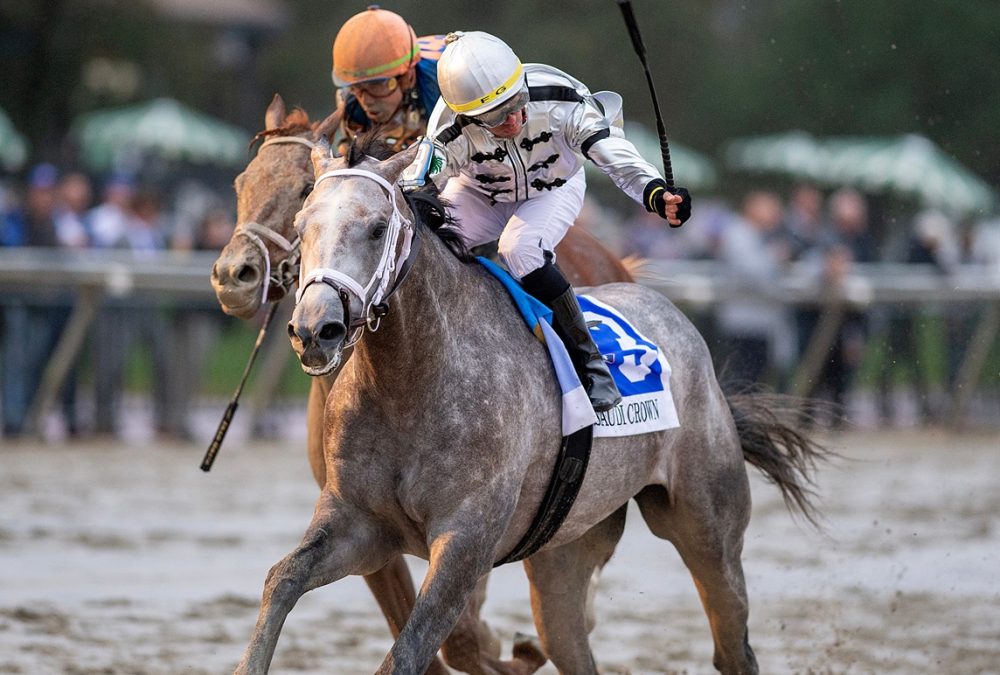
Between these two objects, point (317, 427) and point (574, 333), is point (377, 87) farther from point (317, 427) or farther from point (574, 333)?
point (574, 333)

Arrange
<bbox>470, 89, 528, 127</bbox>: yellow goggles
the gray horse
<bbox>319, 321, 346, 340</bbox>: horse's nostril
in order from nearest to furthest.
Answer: <bbox>319, 321, 346, 340</bbox>: horse's nostril
the gray horse
<bbox>470, 89, 528, 127</bbox>: yellow goggles

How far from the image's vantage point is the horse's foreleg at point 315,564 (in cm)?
479

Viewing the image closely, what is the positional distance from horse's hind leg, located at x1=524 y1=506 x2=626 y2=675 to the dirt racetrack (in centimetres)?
107

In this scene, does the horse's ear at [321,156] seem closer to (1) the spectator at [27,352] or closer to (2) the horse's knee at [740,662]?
(2) the horse's knee at [740,662]

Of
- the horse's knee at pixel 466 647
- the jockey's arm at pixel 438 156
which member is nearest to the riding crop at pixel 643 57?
the jockey's arm at pixel 438 156

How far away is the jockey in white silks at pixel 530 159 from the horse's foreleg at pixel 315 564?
1.07m

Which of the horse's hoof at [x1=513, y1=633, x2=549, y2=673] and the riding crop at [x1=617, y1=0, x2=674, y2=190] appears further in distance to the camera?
the horse's hoof at [x1=513, y1=633, x2=549, y2=673]

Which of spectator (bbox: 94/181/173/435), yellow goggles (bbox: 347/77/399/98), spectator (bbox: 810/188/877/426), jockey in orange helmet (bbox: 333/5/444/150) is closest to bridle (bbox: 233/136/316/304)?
jockey in orange helmet (bbox: 333/5/444/150)

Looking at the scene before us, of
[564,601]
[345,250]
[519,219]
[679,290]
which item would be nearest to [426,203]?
[519,219]

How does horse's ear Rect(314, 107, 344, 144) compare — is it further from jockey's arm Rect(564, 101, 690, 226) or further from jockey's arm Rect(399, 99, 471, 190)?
jockey's arm Rect(564, 101, 690, 226)

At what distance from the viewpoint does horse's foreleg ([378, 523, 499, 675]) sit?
4.82 m

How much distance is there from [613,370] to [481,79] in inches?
49.2

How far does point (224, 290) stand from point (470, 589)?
5.21 feet

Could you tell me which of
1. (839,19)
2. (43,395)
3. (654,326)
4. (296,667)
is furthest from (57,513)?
(839,19)
